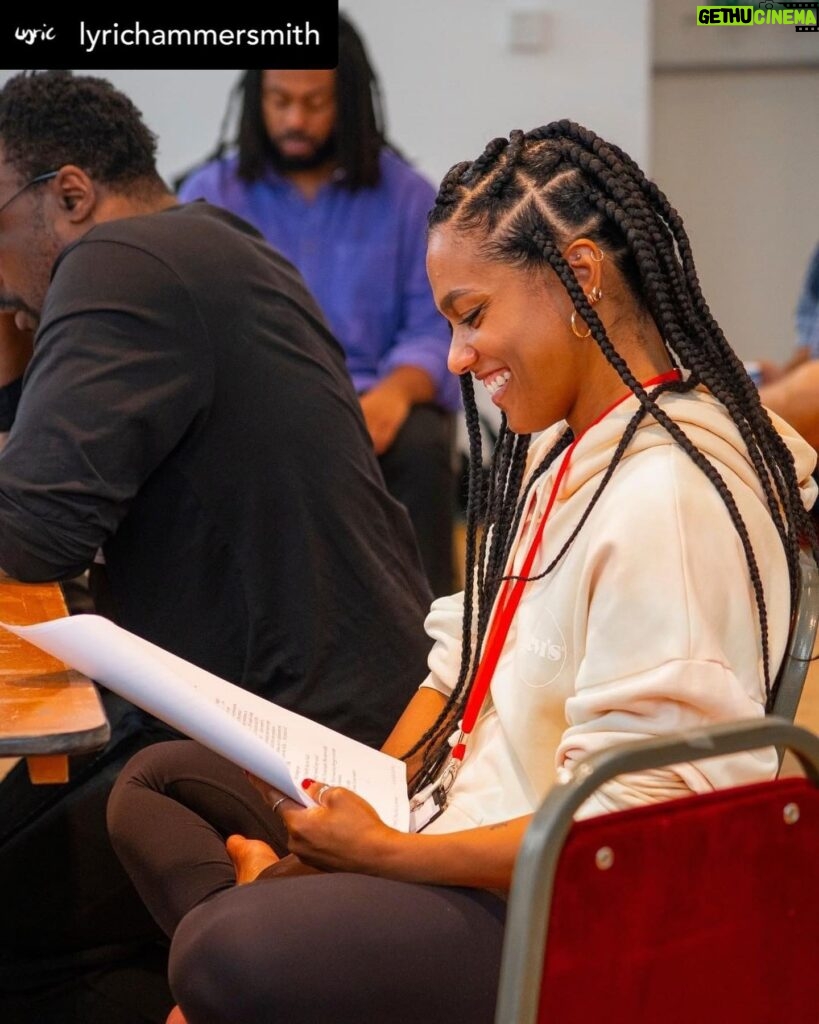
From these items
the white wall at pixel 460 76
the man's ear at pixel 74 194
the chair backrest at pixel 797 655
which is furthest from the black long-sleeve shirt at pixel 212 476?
the white wall at pixel 460 76

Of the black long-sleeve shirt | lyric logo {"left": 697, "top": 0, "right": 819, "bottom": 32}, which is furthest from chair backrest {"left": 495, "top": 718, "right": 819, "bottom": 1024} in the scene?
lyric logo {"left": 697, "top": 0, "right": 819, "bottom": 32}

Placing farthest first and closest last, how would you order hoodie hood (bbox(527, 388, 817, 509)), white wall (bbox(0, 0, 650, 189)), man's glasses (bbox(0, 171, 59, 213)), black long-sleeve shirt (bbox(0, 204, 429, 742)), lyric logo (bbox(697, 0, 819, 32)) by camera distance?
white wall (bbox(0, 0, 650, 189))
lyric logo (bbox(697, 0, 819, 32))
man's glasses (bbox(0, 171, 59, 213))
black long-sleeve shirt (bbox(0, 204, 429, 742))
hoodie hood (bbox(527, 388, 817, 509))

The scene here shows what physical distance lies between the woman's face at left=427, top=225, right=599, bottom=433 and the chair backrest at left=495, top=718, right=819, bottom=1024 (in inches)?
16.9

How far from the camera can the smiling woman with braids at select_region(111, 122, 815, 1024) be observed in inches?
44.7

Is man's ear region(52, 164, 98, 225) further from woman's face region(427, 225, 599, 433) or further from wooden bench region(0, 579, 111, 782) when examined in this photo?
woman's face region(427, 225, 599, 433)

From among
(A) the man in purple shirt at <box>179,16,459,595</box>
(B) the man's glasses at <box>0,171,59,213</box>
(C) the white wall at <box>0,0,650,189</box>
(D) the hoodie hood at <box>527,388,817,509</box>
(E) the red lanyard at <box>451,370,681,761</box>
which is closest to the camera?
(D) the hoodie hood at <box>527,388,817,509</box>

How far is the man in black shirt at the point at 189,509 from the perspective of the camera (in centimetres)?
171

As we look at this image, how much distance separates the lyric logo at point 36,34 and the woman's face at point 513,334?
2.23 metres

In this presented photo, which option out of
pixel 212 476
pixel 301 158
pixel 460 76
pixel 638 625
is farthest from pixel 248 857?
pixel 460 76

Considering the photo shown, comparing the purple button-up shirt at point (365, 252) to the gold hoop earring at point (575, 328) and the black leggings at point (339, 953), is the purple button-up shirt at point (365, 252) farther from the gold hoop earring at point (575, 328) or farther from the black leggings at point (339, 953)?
the black leggings at point (339, 953)

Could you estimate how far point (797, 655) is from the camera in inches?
48.0

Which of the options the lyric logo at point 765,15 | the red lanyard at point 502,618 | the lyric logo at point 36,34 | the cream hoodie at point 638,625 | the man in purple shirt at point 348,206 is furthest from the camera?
the lyric logo at point 765,15

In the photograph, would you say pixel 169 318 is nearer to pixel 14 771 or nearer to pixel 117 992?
pixel 14 771

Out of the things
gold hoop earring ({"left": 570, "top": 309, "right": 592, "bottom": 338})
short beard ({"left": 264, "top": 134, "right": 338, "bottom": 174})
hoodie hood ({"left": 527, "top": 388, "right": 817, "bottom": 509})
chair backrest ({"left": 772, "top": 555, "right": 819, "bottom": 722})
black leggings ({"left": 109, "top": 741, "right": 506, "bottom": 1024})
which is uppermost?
short beard ({"left": 264, "top": 134, "right": 338, "bottom": 174})
